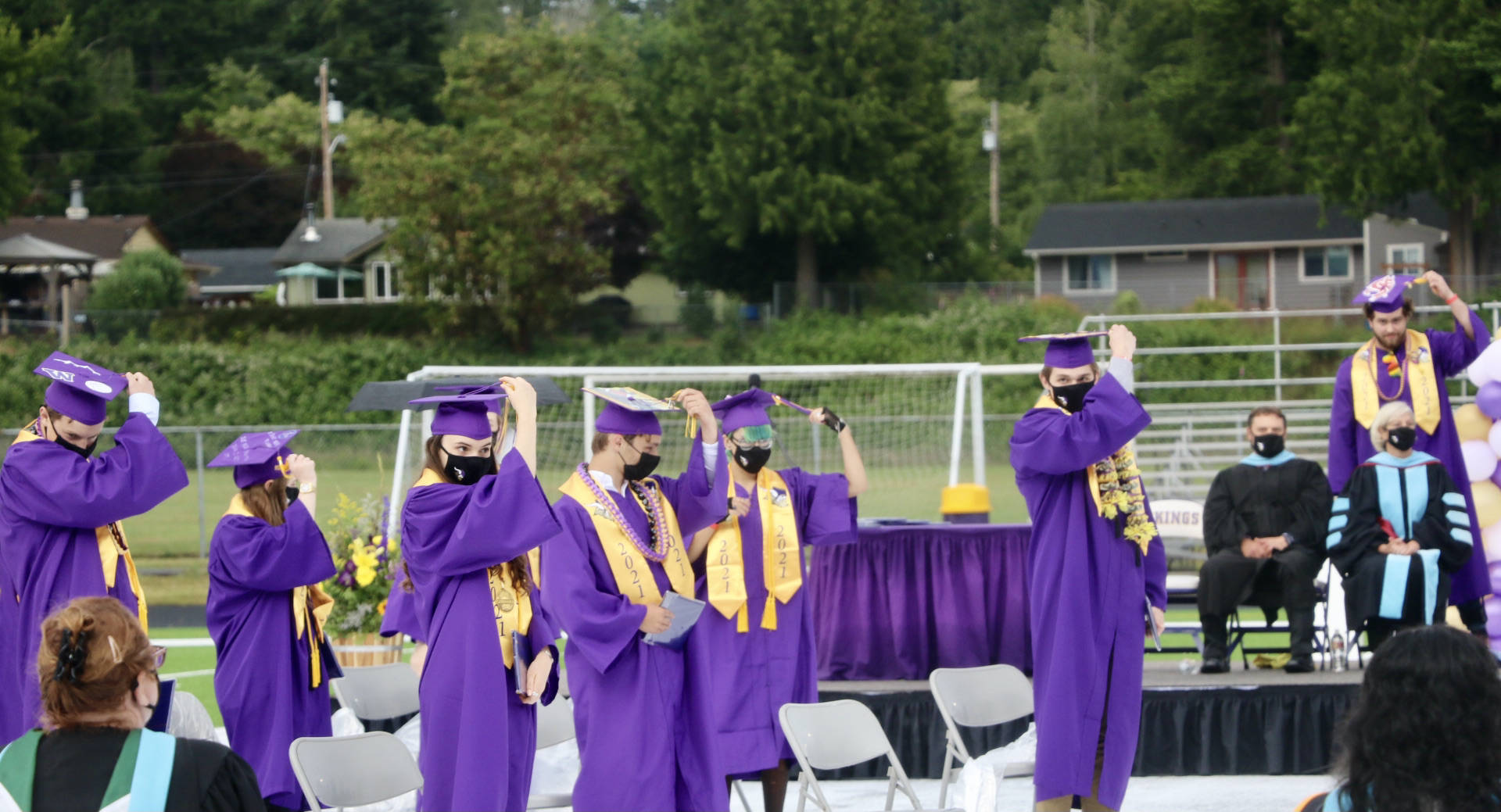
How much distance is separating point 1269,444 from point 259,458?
5372 millimetres

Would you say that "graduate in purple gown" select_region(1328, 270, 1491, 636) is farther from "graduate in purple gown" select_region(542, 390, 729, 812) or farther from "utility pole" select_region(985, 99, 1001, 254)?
"utility pole" select_region(985, 99, 1001, 254)

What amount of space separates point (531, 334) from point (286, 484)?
2878 cm

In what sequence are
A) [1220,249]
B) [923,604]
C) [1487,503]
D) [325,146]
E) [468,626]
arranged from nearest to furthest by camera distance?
[468,626] < [1487,503] < [923,604] < [1220,249] < [325,146]

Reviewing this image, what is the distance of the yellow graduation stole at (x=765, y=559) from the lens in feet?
21.5

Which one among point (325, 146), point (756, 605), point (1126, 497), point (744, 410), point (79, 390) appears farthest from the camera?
point (325, 146)

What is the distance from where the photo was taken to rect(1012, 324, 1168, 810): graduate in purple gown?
5746 millimetres

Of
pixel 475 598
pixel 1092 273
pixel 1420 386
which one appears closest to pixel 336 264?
pixel 1092 273

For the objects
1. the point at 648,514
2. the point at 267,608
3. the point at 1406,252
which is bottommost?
the point at 267,608

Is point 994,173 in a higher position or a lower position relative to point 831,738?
higher

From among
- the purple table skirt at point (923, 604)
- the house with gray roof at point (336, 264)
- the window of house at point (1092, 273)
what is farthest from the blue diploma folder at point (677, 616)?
the house with gray roof at point (336, 264)

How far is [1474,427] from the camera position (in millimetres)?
8492

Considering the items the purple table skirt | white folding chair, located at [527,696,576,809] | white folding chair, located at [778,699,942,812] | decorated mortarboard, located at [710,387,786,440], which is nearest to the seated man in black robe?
the purple table skirt

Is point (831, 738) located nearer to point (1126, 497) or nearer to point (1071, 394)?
point (1126, 497)

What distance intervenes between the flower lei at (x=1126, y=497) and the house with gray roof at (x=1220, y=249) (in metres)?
31.1
